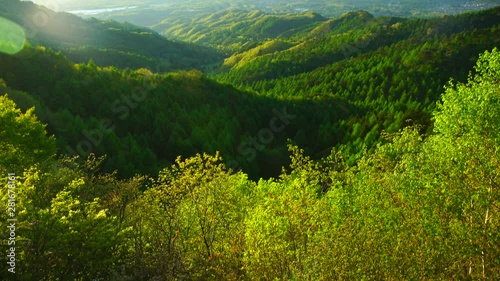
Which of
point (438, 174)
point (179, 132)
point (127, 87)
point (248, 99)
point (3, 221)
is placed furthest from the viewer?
→ point (248, 99)

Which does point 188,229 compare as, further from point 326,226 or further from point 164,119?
point 164,119

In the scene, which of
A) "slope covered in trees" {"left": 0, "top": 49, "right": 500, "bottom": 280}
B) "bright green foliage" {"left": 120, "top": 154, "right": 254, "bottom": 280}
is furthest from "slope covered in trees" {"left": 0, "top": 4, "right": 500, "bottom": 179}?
"slope covered in trees" {"left": 0, "top": 49, "right": 500, "bottom": 280}

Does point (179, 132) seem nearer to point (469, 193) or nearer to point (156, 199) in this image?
point (156, 199)

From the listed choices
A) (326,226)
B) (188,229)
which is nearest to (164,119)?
(188,229)

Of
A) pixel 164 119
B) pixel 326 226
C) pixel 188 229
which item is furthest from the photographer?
pixel 164 119

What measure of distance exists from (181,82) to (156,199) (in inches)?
4324

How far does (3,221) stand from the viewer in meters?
20.4

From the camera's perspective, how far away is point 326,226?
23391mm

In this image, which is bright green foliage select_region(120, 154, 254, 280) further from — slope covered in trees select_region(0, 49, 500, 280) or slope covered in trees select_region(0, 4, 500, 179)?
slope covered in trees select_region(0, 4, 500, 179)

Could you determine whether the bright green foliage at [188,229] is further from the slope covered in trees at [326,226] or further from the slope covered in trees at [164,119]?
the slope covered in trees at [164,119]

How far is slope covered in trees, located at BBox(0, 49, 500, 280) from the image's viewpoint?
795 inches

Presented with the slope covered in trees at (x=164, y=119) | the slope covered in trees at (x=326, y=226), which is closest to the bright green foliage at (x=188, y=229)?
the slope covered in trees at (x=326, y=226)

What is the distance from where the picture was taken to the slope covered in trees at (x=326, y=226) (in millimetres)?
20188

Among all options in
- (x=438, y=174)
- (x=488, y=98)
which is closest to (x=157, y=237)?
(x=438, y=174)
